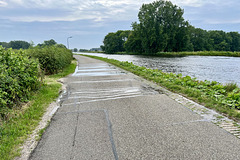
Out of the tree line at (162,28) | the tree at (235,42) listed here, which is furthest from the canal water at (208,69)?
the tree at (235,42)

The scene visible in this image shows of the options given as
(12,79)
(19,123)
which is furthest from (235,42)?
(19,123)

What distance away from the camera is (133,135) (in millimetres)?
3512

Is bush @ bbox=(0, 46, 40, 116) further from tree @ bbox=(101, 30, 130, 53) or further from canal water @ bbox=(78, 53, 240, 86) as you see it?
tree @ bbox=(101, 30, 130, 53)

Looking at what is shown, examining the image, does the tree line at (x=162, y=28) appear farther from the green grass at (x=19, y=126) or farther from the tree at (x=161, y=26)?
the green grass at (x=19, y=126)

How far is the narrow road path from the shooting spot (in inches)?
115

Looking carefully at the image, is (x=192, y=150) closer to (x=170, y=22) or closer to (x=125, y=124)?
(x=125, y=124)

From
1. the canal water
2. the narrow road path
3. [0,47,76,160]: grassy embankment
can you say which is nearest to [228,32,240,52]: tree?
the canal water

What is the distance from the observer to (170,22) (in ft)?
195

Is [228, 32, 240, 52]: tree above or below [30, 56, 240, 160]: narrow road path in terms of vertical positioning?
above

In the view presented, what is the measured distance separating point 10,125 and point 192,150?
3.89m

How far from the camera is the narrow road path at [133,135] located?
2912 mm

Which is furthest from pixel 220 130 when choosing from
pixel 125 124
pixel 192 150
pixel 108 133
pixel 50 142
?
pixel 50 142

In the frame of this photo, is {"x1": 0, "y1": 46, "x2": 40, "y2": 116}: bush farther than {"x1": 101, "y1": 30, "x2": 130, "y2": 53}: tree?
No

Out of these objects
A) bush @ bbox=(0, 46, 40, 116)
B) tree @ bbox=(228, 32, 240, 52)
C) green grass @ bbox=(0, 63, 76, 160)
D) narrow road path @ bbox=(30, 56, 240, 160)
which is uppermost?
tree @ bbox=(228, 32, 240, 52)
